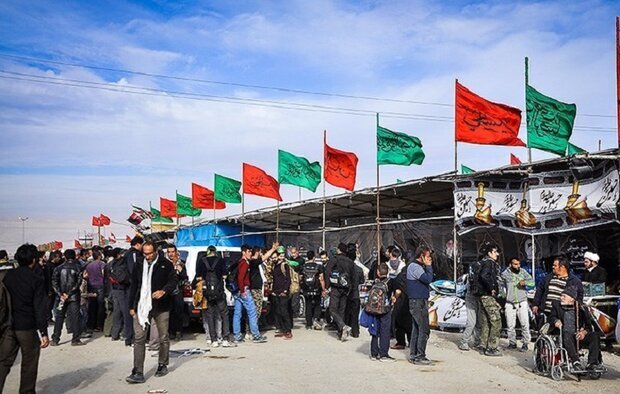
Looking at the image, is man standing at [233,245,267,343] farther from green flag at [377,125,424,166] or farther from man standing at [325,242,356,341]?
green flag at [377,125,424,166]

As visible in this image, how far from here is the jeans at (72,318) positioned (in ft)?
34.9

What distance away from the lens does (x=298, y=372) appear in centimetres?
805

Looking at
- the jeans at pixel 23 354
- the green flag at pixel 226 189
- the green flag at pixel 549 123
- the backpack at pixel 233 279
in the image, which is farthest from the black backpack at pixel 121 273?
the green flag at pixel 226 189

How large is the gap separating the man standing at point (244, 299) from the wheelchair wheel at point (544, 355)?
4865 millimetres

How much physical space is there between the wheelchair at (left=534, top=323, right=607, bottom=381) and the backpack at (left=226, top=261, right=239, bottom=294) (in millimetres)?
5166

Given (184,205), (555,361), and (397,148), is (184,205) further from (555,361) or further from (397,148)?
(555,361)

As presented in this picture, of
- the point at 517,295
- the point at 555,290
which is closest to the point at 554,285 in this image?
the point at 555,290

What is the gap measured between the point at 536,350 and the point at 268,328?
6.17 meters

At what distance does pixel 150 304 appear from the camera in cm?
755

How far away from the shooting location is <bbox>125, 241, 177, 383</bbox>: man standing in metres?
7.43

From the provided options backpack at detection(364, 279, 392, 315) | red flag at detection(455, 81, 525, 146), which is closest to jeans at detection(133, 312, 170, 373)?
backpack at detection(364, 279, 392, 315)

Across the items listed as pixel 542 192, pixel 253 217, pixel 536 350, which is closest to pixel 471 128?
pixel 542 192

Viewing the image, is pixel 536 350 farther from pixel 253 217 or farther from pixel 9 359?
pixel 253 217

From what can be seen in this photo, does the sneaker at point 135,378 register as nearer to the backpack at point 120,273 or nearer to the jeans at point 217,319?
the jeans at point 217,319
